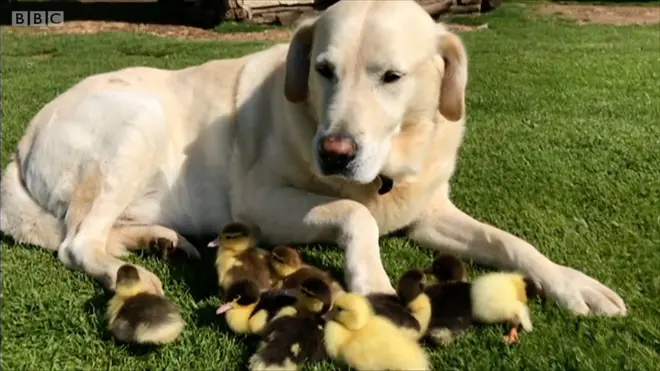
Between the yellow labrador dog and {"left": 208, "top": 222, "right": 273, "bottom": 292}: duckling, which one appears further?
the yellow labrador dog

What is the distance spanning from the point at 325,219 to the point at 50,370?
1.18 m

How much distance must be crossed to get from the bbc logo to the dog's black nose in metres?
12.3

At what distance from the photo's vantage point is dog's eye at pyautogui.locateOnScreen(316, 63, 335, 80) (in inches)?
109

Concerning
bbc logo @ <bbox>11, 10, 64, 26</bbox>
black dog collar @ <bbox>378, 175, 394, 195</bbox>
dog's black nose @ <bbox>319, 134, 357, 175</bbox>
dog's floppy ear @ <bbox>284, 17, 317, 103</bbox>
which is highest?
dog's floppy ear @ <bbox>284, 17, 317, 103</bbox>

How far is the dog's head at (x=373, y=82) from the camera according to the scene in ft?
8.55

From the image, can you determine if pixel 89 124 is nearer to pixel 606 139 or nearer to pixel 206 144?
pixel 206 144

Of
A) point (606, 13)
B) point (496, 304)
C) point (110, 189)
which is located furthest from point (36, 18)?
point (496, 304)

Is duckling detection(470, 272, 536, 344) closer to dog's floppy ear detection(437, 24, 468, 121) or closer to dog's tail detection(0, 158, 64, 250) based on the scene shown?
dog's floppy ear detection(437, 24, 468, 121)

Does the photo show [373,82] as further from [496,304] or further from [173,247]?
[173,247]

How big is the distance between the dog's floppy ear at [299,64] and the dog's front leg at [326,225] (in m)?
0.42

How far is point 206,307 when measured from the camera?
2.57 meters

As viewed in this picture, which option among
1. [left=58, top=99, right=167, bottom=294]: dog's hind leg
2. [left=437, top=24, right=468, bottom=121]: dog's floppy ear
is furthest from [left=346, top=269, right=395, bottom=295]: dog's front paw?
[left=58, top=99, right=167, bottom=294]: dog's hind leg

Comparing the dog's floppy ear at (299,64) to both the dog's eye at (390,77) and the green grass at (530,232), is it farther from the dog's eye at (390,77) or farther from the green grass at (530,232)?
the green grass at (530,232)

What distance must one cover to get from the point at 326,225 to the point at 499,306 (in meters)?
0.88
